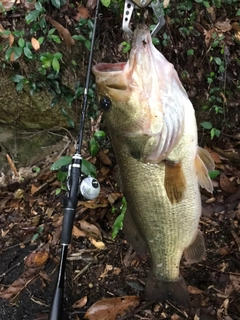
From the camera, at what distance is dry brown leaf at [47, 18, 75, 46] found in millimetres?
3793

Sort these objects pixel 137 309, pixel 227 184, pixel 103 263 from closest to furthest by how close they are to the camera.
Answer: pixel 137 309 < pixel 103 263 < pixel 227 184

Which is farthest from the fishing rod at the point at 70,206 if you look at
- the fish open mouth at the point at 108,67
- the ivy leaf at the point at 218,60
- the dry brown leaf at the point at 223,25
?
the dry brown leaf at the point at 223,25

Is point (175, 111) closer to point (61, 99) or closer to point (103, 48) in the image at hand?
point (103, 48)

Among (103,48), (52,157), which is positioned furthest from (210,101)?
(52,157)

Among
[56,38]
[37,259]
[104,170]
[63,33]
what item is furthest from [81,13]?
[37,259]

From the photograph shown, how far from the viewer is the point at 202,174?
7.14 feet

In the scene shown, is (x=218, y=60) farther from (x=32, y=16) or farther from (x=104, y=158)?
(x=32, y=16)

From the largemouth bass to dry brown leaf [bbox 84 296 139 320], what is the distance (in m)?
0.66

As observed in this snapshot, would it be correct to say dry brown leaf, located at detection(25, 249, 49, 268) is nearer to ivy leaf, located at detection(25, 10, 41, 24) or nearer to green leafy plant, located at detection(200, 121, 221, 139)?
green leafy plant, located at detection(200, 121, 221, 139)

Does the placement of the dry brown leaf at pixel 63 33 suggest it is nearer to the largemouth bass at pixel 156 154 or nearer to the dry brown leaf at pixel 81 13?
the dry brown leaf at pixel 81 13

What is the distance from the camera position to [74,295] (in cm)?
Result: 325

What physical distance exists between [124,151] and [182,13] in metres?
2.17

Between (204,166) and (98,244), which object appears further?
(98,244)

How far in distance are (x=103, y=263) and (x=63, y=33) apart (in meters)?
1.90
